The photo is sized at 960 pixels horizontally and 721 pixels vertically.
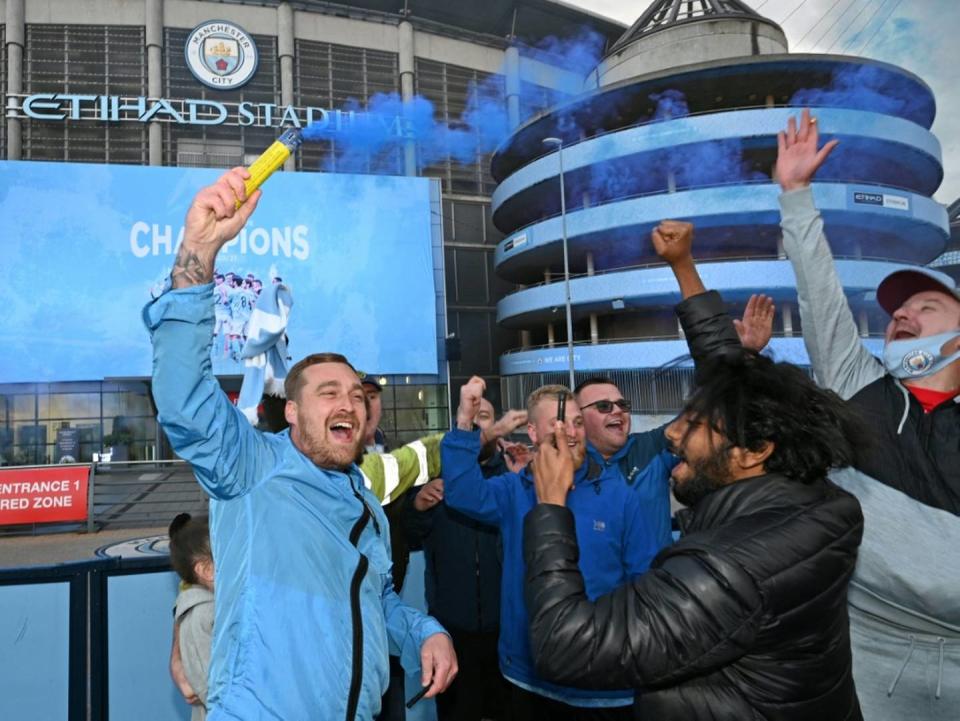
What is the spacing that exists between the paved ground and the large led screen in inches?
383

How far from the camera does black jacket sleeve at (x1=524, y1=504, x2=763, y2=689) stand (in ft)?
4.28

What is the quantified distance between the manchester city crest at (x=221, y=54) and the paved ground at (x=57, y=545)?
22202 mm

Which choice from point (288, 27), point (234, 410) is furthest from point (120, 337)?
point (234, 410)

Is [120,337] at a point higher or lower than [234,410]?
higher

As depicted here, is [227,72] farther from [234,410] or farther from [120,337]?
[234,410]

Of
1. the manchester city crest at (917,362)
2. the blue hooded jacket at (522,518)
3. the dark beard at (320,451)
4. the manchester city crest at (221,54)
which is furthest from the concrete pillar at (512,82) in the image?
the dark beard at (320,451)

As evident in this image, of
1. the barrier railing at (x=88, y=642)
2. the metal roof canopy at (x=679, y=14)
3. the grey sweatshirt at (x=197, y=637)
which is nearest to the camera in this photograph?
the grey sweatshirt at (x=197, y=637)

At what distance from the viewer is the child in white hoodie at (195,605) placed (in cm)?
261

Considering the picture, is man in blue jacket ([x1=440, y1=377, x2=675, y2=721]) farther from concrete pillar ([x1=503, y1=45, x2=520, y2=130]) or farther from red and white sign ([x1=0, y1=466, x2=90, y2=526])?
concrete pillar ([x1=503, y1=45, x2=520, y2=130])

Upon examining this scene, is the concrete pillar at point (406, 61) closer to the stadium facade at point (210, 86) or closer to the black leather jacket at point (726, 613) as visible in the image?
the stadium facade at point (210, 86)

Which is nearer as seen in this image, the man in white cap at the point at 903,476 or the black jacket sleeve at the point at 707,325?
the man in white cap at the point at 903,476

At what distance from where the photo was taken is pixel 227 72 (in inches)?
1075

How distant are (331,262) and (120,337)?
26.0 ft

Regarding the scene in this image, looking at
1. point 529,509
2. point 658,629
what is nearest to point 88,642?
point 529,509
